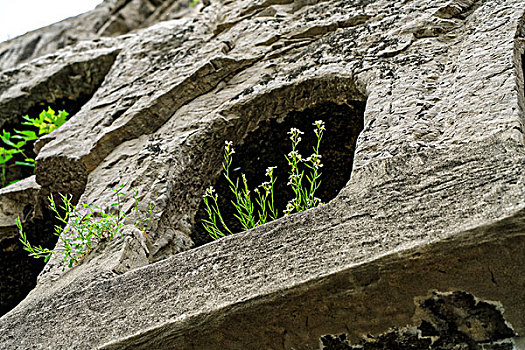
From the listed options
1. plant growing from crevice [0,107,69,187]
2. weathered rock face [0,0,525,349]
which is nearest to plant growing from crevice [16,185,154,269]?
weathered rock face [0,0,525,349]

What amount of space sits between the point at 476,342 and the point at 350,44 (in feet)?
5.42

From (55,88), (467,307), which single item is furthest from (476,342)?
(55,88)

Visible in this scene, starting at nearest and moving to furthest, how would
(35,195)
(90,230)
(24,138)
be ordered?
(90,230) → (35,195) → (24,138)

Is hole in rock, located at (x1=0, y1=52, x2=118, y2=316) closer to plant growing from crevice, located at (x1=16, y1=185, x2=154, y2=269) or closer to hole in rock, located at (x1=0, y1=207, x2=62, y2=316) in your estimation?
hole in rock, located at (x1=0, y1=207, x2=62, y2=316)

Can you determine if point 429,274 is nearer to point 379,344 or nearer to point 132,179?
point 379,344

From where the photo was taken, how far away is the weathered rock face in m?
1.33

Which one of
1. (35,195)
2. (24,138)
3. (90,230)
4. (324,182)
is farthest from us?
(24,138)

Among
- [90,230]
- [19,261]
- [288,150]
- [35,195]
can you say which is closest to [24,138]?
[35,195]

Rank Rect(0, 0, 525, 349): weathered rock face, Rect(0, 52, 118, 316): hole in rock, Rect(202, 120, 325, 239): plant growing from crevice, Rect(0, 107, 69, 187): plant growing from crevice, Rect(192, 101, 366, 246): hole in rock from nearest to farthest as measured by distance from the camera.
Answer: Rect(0, 0, 525, 349): weathered rock face
Rect(202, 120, 325, 239): plant growing from crevice
Rect(192, 101, 366, 246): hole in rock
Rect(0, 52, 118, 316): hole in rock
Rect(0, 107, 69, 187): plant growing from crevice

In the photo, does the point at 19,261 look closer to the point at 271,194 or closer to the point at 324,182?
the point at 271,194

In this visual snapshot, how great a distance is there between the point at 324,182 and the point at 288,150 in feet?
0.81

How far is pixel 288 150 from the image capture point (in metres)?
2.62

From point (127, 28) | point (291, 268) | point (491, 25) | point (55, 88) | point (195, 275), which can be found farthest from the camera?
point (127, 28)

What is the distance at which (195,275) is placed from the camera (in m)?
1.61
